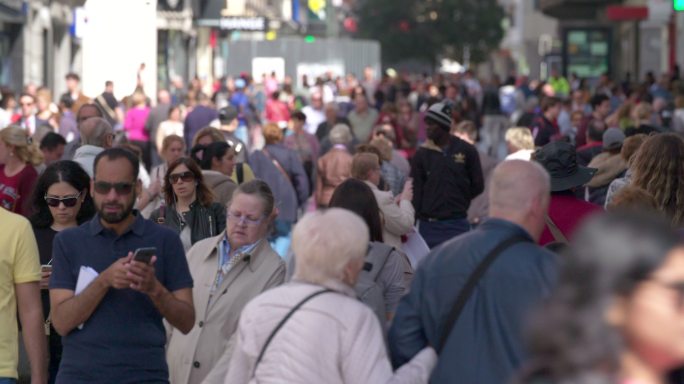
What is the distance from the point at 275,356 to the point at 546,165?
3.93 meters

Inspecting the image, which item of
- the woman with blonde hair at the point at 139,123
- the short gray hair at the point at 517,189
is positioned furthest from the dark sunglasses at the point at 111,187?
the woman with blonde hair at the point at 139,123

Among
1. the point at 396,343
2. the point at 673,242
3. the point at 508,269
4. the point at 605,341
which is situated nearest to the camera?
the point at 605,341

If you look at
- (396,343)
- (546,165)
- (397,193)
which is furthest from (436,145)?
(396,343)

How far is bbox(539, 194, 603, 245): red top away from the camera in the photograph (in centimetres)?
795

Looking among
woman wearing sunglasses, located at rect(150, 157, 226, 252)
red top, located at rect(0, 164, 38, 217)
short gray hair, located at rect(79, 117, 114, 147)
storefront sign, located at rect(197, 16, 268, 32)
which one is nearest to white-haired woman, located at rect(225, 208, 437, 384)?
woman wearing sunglasses, located at rect(150, 157, 226, 252)

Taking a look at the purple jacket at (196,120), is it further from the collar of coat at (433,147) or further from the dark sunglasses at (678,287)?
the dark sunglasses at (678,287)

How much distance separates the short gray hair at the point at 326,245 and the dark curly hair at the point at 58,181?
109 inches

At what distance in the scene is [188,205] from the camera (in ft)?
31.6

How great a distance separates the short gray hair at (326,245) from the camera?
5.04 m

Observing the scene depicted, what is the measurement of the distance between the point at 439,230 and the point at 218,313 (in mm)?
6489

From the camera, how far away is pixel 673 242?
282 centimetres

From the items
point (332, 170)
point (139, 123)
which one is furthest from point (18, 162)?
point (139, 123)

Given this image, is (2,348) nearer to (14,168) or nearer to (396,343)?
(396,343)

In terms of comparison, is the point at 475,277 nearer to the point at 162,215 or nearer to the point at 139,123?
the point at 162,215
